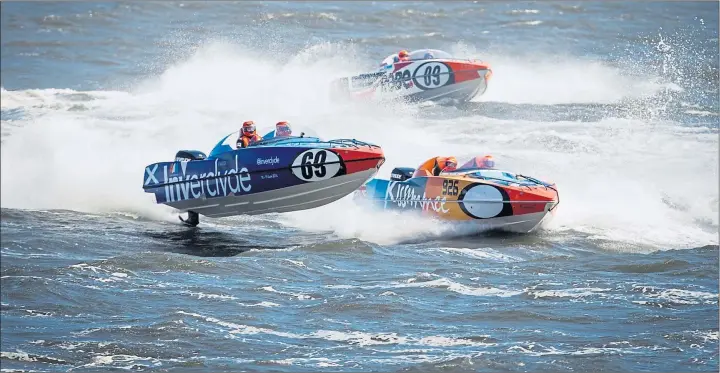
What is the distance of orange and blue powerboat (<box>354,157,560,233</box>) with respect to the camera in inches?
715

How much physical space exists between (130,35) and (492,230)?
90.7ft

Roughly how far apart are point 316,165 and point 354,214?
1984 mm

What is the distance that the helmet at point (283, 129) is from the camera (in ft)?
61.9

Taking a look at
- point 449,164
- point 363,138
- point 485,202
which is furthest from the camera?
point 363,138

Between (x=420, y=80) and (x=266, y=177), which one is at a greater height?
(x=420, y=80)

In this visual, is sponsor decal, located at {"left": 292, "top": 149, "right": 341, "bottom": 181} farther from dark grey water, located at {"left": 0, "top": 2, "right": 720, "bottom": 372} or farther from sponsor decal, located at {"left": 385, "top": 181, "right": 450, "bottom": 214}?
sponsor decal, located at {"left": 385, "top": 181, "right": 450, "bottom": 214}

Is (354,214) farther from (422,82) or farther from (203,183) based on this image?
(422,82)

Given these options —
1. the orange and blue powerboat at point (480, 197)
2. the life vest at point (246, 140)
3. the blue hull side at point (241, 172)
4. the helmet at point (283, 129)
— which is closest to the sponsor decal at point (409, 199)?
the orange and blue powerboat at point (480, 197)

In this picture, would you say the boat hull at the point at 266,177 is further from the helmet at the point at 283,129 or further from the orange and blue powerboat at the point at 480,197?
the orange and blue powerboat at the point at 480,197

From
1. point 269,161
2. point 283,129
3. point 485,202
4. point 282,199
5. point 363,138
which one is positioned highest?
point 283,129

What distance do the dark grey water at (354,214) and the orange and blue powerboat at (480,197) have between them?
0.91 ft

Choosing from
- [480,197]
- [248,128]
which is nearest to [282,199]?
[248,128]

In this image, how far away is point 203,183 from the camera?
1927 centimetres

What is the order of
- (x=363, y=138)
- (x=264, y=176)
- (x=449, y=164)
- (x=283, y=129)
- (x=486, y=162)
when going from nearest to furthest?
(x=264, y=176) → (x=283, y=129) → (x=486, y=162) → (x=449, y=164) → (x=363, y=138)
